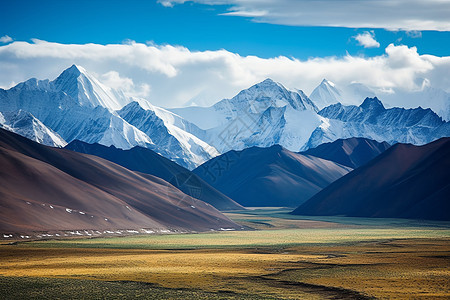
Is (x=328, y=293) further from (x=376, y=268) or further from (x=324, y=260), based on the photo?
(x=324, y=260)

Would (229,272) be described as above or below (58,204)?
above

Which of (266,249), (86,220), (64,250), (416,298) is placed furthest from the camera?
(86,220)

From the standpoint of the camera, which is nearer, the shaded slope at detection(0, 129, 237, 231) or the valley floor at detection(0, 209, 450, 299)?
the valley floor at detection(0, 209, 450, 299)

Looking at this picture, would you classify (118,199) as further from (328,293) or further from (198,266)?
(328,293)

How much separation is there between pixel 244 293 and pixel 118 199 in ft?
447

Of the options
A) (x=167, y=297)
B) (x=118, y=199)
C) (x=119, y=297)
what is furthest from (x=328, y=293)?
(x=118, y=199)

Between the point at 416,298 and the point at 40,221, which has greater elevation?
the point at 416,298

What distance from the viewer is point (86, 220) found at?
166000 mm

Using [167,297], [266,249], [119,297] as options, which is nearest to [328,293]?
[167,297]

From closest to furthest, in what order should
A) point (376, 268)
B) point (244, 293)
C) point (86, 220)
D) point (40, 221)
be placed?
point (244, 293) < point (376, 268) < point (40, 221) < point (86, 220)

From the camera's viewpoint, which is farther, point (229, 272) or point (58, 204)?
point (58, 204)

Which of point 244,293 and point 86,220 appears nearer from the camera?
point 244,293

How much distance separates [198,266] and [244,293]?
80.6ft

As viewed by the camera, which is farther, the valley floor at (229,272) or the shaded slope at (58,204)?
the shaded slope at (58,204)
